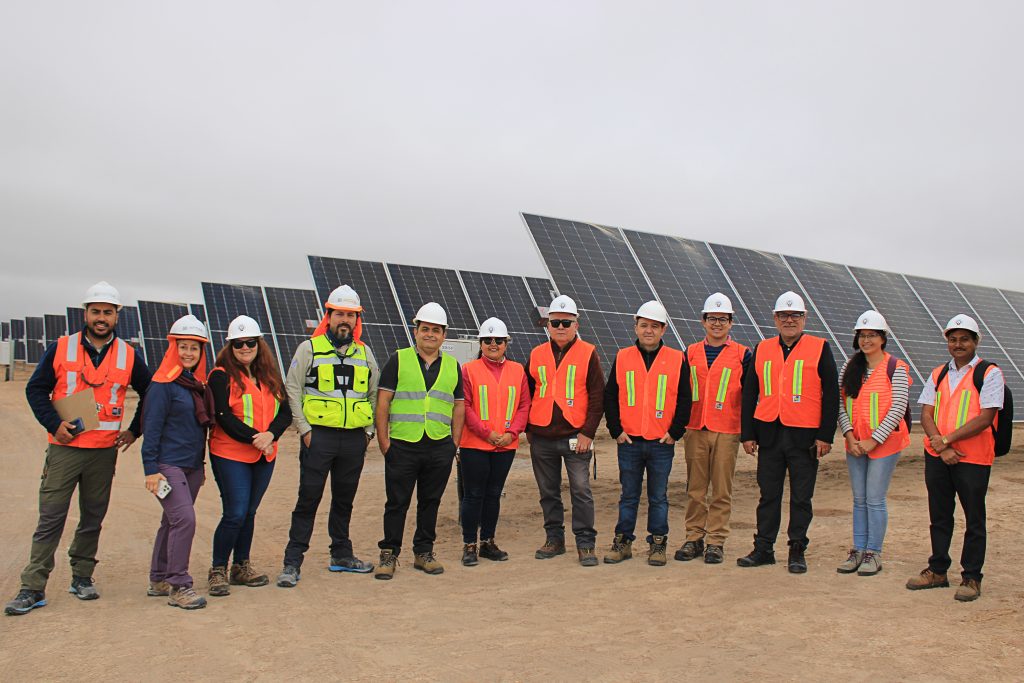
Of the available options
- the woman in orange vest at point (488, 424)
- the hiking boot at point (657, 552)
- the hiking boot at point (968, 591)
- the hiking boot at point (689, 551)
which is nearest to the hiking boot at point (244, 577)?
the woman in orange vest at point (488, 424)

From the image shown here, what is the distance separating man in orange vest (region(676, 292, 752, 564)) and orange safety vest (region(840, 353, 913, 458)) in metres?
0.92

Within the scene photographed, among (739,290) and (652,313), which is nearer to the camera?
(652,313)

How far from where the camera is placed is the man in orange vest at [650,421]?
647 centimetres

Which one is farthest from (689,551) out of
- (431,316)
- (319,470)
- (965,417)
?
(319,470)

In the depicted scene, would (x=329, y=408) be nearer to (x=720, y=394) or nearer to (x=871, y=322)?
(x=720, y=394)

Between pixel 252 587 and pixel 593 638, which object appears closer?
pixel 593 638

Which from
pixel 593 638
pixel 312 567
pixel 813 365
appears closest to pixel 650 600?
pixel 593 638

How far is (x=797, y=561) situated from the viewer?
6.14m

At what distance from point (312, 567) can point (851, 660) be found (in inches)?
165

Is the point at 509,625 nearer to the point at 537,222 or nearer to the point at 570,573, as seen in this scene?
the point at 570,573

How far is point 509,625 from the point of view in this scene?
498 centimetres

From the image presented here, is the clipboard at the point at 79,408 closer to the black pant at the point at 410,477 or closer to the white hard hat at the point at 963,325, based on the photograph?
the black pant at the point at 410,477

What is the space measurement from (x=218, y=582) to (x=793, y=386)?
181 inches

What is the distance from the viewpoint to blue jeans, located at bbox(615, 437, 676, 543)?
650 cm
